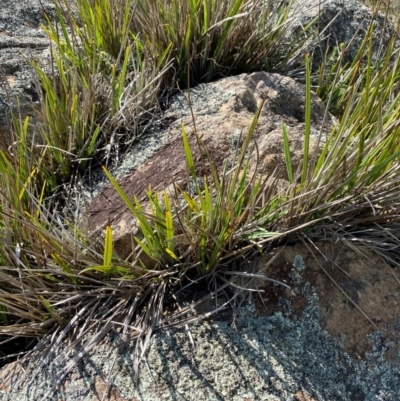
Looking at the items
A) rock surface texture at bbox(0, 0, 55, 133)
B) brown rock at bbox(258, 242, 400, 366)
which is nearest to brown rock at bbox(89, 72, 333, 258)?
brown rock at bbox(258, 242, 400, 366)

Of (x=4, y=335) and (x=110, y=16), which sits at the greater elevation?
(x=110, y=16)

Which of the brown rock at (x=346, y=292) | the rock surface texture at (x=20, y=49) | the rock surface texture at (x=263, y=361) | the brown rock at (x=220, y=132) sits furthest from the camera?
the rock surface texture at (x=20, y=49)

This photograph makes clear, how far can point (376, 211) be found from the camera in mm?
1421

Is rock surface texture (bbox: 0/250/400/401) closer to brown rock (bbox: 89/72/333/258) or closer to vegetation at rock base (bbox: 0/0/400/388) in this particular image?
vegetation at rock base (bbox: 0/0/400/388)

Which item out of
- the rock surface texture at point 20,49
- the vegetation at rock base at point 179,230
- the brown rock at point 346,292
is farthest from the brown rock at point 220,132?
the rock surface texture at point 20,49

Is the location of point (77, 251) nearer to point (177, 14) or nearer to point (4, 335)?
point (4, 335)

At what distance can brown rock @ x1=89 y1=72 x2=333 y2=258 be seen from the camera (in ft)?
5.05

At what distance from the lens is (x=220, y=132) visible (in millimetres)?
1657

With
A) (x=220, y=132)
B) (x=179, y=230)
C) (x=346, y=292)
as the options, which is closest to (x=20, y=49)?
(x=220, y=132)

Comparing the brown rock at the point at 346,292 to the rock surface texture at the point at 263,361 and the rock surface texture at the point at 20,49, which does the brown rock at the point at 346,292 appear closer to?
the rock surface texture at the point at 263,361

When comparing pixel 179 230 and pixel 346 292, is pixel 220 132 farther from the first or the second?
pixel 346 292

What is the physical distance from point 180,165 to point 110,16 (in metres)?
0.81

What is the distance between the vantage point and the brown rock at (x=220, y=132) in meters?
1.54

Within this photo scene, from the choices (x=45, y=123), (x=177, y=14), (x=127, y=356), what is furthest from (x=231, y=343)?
(x=177, y=14)
